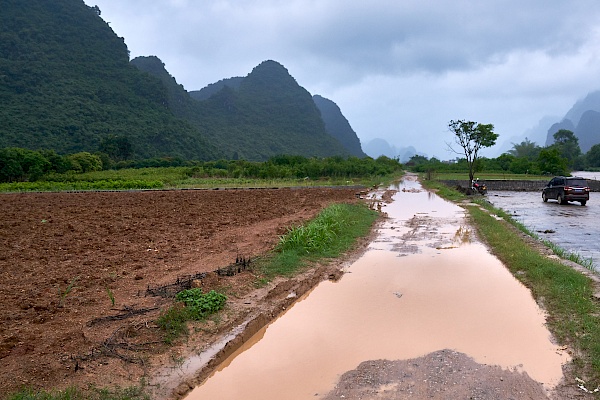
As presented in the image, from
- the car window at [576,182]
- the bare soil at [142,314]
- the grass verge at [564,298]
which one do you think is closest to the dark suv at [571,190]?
the car window at [576,182]

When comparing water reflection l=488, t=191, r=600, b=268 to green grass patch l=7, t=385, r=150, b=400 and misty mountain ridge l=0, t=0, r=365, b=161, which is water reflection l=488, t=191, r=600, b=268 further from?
misty mountain ridge l=0, t=0, r=365, b=161

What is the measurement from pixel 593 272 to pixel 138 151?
74460mm

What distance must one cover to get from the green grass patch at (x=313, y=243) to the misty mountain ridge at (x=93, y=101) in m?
59.7

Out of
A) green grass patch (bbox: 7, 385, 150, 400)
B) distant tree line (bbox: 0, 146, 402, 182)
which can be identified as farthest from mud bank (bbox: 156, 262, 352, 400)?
distant tree line (bbox: 0, 146, 402, 182)

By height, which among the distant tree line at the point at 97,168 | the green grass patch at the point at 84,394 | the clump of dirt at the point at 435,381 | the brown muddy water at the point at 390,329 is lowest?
the brown muddy water at the point at 390,329

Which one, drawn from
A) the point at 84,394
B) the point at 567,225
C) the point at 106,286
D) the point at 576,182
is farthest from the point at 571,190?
the point at 84,394

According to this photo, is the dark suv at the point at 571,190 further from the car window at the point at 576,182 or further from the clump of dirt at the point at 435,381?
the clump of dirt at the point at 435,381

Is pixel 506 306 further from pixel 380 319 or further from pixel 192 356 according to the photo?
pixel 192 356

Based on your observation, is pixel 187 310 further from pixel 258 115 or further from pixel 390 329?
pixel 258 115

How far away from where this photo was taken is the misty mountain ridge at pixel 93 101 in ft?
215

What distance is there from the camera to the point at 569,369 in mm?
4488

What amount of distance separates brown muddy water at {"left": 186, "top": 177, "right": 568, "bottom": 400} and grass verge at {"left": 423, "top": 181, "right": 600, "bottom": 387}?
0.66 ft

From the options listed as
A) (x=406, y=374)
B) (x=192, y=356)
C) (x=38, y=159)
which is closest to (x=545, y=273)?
(x=406, y=374)

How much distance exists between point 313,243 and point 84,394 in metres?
7.09
